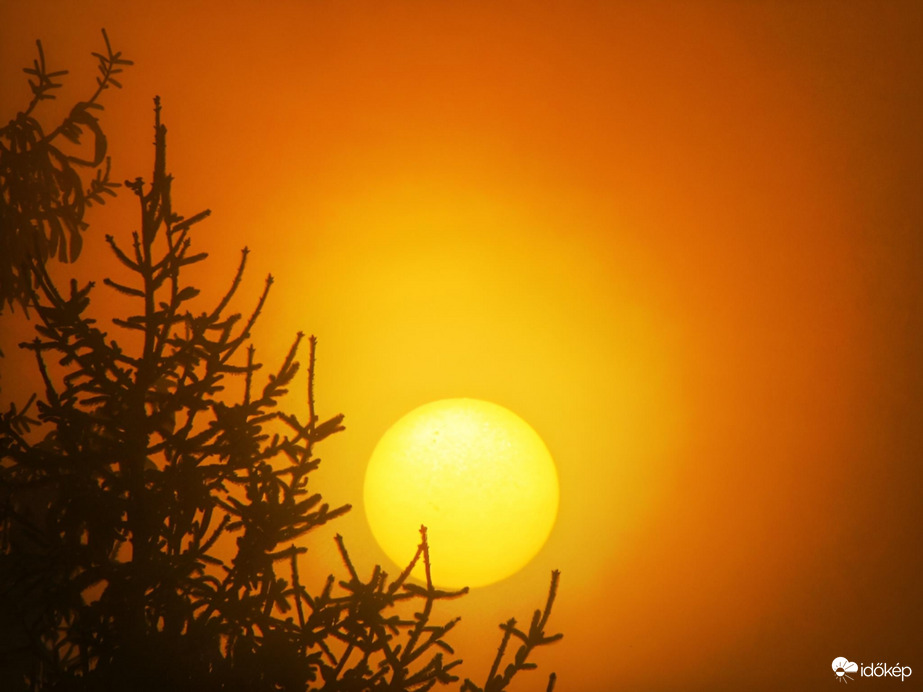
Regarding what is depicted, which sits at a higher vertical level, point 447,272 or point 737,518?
point 447,272

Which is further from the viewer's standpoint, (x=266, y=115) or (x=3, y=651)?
(x=266, y=115)

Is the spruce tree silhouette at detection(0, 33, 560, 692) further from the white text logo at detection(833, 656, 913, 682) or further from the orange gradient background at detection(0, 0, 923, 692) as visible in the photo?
the white text logo at detection(833, 656, 913, 682)

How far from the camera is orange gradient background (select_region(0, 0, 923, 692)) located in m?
2.75

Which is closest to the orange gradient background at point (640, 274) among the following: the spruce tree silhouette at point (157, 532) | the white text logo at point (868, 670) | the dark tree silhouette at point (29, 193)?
the white text logo at point (868, 670)

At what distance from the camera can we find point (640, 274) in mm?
2848

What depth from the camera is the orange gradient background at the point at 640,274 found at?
2.75 metres

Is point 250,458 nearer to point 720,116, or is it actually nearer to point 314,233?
point 314,233

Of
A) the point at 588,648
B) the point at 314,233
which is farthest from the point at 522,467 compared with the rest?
the point at 314,233

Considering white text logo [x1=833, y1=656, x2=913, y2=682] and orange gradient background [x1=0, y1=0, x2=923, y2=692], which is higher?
orange gradient background [x1=0, y1=0, x2=923, y2=692]

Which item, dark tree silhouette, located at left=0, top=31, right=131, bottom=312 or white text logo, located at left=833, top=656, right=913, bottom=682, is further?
white text logo, located at left=833, top=656, right=913, bottom=682

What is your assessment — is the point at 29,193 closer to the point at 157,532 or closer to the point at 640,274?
the point at 157,532

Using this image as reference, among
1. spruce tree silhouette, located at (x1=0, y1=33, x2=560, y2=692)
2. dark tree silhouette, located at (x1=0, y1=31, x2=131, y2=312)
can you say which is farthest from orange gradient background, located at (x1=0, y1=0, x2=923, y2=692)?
spruce tree silhouette, located at (x1=0, y1=33, x2=560, y2=692)

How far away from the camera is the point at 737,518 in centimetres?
286

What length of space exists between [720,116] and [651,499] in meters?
1.41
